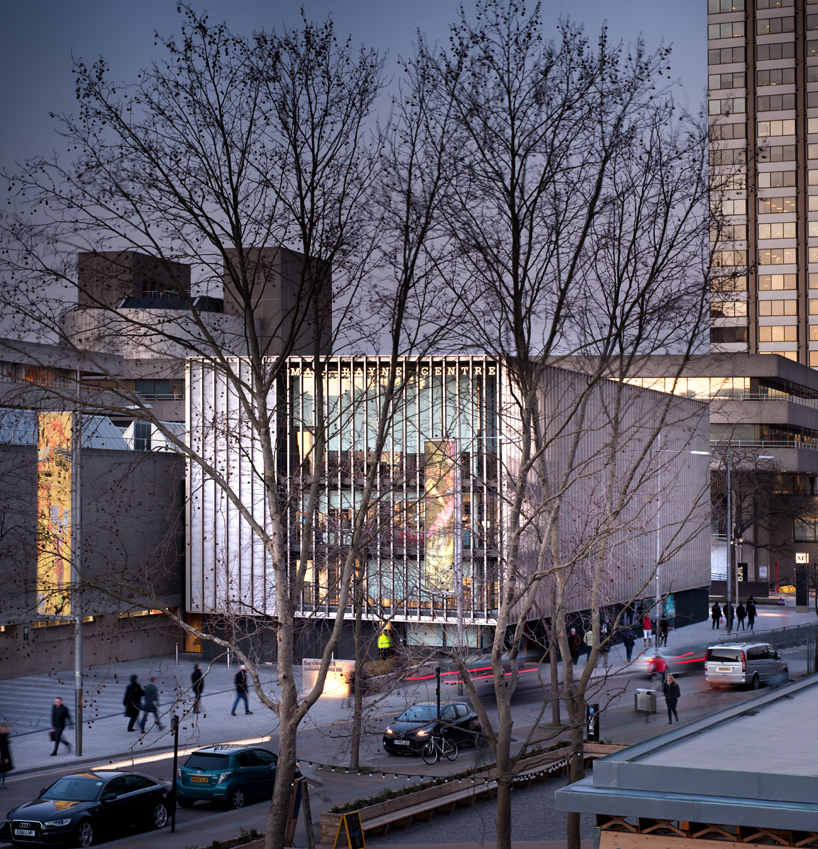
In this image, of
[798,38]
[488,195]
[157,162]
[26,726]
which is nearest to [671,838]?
[488,195]

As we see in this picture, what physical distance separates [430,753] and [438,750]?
37 cm

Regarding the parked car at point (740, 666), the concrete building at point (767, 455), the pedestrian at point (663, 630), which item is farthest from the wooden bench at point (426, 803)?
A: the concrete building at point (767, 455)

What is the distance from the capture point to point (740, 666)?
3650 cm

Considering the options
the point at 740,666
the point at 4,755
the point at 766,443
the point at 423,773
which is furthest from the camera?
the point at 766,443

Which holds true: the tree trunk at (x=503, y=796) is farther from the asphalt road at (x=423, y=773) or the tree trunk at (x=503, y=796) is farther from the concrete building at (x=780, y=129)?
the concrete building at (x=780, y=129)

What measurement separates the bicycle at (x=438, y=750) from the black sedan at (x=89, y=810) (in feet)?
23.2

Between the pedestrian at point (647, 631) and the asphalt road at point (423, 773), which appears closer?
the asphalt road at point (423, 773)

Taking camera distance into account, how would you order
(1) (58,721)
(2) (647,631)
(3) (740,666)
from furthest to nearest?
(2) (647,631) < (3) (740,666) < (1) (58,721)

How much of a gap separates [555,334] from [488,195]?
69.3 inches

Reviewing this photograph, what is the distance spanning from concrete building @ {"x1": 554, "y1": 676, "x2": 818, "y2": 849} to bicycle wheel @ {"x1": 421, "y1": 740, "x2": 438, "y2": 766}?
16677 mm

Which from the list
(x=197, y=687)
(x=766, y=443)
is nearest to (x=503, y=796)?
(x=197, y=687)

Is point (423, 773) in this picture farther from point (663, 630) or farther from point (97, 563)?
point (663, 630)

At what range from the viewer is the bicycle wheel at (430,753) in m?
25.7

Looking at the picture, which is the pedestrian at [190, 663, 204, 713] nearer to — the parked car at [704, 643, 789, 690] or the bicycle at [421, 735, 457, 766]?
the bicycle at [421, 735, 457, 766]
